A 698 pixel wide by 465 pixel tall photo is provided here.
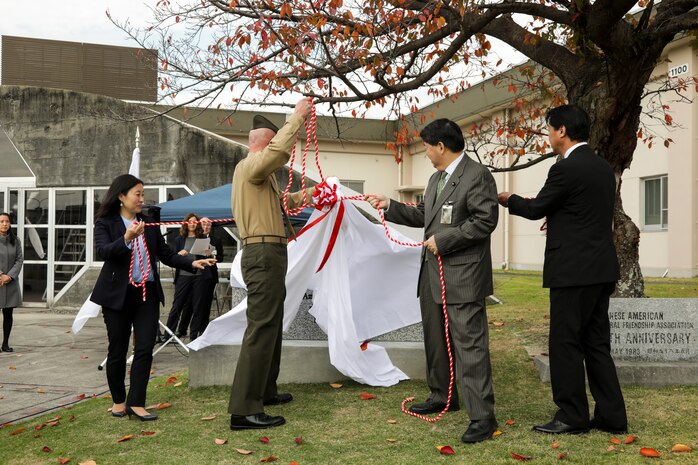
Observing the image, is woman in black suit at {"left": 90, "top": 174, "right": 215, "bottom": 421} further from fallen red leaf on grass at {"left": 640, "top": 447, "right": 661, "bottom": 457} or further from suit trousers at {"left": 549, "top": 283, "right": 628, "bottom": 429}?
fallen red leaf on grass at {"left": 640, "top": 447, "right": 661, "bottom": 457}

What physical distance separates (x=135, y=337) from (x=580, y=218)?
3.35 m

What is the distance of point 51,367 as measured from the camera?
26.2 ft

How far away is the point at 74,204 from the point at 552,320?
509 inches

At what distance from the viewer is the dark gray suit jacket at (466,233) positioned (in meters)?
4.44

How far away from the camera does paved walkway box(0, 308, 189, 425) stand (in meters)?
6.17

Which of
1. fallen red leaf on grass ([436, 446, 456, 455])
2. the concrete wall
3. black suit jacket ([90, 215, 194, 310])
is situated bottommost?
fallen red leaf on grass ([436, 446, 456, 455])

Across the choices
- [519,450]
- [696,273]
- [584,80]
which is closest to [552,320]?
[519,450]

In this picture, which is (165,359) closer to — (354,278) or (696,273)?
(354,278)

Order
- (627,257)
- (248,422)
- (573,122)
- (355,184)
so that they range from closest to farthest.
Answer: (573,122), (248,422), (627,257), (355,184)

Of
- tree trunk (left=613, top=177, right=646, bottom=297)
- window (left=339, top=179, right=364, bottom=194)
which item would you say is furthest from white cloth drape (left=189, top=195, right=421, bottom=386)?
window (left=339, top=179, right=364, bottom=194)

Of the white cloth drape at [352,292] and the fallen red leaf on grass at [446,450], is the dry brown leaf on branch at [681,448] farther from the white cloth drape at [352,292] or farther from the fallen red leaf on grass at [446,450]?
the white cloth drape at [352,292]

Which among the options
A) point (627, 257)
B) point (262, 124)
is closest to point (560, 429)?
point (262, 124)

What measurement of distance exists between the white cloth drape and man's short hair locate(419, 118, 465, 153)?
1423mm

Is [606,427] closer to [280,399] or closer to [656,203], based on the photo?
[280,399]
